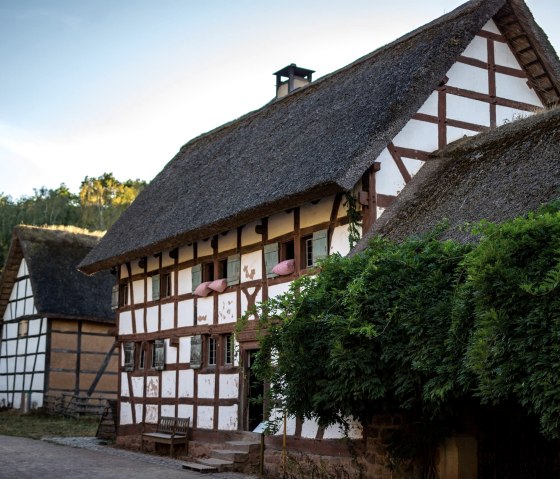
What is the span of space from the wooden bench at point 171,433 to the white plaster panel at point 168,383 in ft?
1.75

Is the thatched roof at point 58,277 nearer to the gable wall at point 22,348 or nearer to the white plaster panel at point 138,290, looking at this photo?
the gable wall at point 22,348

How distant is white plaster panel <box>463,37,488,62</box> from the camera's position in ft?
54.2

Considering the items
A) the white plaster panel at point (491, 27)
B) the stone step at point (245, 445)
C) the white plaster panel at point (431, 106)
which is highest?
the white plaster panel at point (491, 27)

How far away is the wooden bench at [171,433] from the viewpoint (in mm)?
18609

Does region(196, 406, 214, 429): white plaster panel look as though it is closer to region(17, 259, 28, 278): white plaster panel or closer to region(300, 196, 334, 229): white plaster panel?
region(300, 196, 334, 229): white plaster panel

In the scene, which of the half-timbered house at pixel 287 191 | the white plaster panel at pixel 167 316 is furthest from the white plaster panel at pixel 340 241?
the white plaster panel at pixel 167 316

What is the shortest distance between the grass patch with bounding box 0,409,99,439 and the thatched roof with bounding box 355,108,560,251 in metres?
12.9

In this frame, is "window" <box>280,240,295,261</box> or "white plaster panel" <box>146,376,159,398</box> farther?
"white plaster panel" <box>146,376,159,398</box>

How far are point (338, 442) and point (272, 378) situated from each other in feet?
7.42

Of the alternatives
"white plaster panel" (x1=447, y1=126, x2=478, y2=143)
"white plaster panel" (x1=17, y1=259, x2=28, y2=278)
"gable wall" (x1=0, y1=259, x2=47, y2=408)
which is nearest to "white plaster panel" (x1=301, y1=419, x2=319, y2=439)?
"white plaster panel" (x1=447, y1=126, x2=478, y2=143)

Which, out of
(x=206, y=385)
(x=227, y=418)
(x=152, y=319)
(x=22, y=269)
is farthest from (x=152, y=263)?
(x=22, y=269)

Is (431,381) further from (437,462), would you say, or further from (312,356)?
(437,462)

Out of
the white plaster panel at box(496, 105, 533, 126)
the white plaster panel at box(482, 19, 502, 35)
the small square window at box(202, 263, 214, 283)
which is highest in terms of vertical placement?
the white plaster panel at box(482, 19, 502, 35)

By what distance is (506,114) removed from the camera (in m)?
17.0
